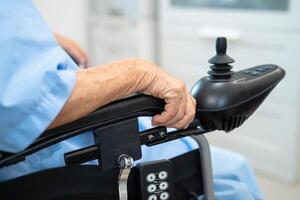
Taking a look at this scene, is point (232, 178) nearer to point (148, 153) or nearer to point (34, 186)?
point (148, 153)

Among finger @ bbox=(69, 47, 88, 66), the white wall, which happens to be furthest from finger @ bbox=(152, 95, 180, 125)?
the white wall

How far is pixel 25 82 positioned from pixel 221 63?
305mm

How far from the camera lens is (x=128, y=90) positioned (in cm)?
64

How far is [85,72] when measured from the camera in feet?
2.05

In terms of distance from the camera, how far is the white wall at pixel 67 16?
7.80ft

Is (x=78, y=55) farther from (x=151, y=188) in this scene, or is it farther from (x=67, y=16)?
(x=67, y=16)

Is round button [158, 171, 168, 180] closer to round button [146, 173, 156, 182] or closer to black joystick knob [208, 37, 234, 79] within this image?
round button [146, 173, 156, 182]

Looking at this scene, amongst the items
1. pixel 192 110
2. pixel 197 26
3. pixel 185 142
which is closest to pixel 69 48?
pixel 185 142

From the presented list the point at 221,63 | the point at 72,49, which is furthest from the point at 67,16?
the point at 221,63

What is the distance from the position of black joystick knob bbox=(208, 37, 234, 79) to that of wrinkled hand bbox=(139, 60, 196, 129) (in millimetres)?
60

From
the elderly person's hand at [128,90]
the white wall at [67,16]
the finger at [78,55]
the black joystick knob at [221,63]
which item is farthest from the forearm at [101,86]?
the white wall at [67,16]

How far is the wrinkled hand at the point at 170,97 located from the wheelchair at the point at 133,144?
1cm

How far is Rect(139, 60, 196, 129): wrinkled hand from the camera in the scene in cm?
65

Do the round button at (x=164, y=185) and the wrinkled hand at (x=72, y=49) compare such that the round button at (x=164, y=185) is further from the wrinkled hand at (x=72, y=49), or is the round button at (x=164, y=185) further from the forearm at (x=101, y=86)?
the wrinkled hand at (x=72, y=49)
